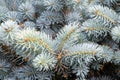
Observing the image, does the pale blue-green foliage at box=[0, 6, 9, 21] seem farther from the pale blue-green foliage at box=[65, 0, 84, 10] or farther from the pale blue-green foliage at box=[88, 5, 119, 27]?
the pale blue-green foliage at box=[88, 5, 119, 27]

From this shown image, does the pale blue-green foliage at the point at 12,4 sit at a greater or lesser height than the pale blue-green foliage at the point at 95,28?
greater

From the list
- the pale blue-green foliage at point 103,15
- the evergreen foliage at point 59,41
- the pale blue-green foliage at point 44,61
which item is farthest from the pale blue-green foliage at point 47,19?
the pale blue-green foliage at point 44,61

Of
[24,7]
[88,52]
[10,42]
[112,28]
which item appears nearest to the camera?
[88,52]

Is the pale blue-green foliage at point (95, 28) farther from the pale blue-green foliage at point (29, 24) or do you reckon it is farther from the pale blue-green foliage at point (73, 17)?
the pale blue-green foliage at point (29, 24)

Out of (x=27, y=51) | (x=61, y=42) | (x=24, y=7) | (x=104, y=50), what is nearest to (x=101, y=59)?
(x=104, y=50)

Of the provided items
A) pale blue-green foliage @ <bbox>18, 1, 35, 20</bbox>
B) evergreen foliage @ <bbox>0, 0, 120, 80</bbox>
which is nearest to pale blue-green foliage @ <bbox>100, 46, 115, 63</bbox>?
evergreen foliage @ <bbox>0, 0, 120, 80</bbox>

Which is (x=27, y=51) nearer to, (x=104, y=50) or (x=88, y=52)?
(x=88, y=52)

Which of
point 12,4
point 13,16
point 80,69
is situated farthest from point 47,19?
point 80,69
